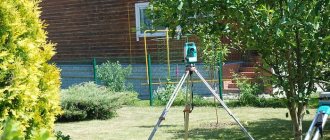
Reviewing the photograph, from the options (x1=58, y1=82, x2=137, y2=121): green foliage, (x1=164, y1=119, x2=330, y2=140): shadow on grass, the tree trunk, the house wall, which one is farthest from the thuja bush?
the house wall

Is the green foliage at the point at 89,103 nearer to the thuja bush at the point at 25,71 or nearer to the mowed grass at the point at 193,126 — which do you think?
the mowed grass at the point at 193,126

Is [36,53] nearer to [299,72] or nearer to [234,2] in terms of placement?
[234,2]

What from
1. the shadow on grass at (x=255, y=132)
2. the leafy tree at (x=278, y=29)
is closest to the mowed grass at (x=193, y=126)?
the shadow on grass at (x=255, y=132)

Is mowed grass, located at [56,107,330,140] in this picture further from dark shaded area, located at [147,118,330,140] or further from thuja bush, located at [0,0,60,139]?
thuja bush, located at [0,0,60,139]

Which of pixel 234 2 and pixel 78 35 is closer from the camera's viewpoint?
pixel 234 2

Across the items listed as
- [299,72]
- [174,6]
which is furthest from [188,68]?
[299,72]

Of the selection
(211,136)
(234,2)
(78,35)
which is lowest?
(211,136)

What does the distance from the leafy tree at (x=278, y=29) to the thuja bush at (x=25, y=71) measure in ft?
4.27

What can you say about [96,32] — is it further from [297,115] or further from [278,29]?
[278,29]

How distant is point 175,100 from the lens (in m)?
14.8

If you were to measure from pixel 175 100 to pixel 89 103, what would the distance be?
3.39 m

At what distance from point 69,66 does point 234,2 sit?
Answer: 1777 cm

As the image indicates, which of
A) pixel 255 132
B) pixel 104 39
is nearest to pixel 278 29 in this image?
pixel 255 132

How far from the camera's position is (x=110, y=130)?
411 inches
